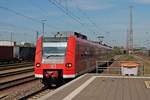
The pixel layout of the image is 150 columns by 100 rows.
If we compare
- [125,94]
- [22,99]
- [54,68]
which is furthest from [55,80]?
[125,94]

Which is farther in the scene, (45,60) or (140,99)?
(45,60)

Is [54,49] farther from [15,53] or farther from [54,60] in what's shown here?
[15,53]

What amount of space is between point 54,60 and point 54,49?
0.75m

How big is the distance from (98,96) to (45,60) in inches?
261

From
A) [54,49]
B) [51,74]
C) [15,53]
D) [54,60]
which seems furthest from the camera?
[15,53]


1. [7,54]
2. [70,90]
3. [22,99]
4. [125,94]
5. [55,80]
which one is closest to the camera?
[125,94]

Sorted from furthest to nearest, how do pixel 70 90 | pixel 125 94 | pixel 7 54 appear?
pixel 7 54 < pixel 70 90 < pixel 125 94

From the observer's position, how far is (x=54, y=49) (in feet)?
54.9

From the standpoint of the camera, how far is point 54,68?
1603cm

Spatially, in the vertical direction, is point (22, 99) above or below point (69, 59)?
below

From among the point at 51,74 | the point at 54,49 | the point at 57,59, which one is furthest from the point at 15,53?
the point at 51,74

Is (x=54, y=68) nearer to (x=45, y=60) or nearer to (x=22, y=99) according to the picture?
(x=45, y=60)

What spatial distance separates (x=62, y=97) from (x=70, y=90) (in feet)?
5.61

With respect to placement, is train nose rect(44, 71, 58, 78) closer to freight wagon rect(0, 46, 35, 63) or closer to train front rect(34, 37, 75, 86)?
train front rect(34, 37, 75, 86)
